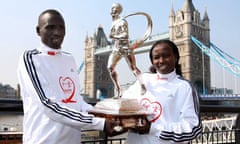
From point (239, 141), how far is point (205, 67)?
109 ft

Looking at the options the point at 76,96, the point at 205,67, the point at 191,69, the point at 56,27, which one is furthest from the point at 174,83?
the point at 205,67

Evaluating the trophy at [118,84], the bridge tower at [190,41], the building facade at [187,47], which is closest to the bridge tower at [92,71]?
the building facade at [187,47]

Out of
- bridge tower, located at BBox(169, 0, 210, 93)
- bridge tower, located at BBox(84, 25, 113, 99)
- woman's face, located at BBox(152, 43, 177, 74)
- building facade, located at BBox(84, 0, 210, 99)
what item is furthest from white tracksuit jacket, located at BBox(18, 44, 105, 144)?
bridge tower, located at BBox(84, 25, 113, 99)

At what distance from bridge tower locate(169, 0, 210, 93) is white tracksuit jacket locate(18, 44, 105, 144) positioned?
3159cm

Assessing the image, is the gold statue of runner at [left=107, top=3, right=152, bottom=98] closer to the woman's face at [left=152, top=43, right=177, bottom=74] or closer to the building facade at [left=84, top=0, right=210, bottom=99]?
the woman's face at [left=152, top=43, right=177, bottom=74]

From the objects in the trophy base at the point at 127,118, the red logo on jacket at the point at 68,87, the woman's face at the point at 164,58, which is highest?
the woman's face at the point at 164,58

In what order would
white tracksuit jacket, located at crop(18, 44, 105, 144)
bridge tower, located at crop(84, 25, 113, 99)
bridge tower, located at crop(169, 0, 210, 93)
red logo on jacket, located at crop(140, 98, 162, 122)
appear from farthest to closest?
1. bridge tower, located at crop(84, 25, 113, 99)
2. bridge tower, located at crop(169, 0, 210, 93)
3. red logo on jacket, located at crop(140, 98, 162, 122)
4. white tracksuit jacket, located at crop(18, 44, 105, 144)

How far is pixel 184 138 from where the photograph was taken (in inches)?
39.2

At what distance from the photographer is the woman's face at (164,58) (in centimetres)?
110

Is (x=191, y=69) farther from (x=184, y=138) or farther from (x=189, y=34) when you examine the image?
(x=184, y=138)

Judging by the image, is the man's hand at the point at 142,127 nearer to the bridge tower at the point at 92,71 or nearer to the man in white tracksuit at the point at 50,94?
the man in white tracksuit at the point at 50,94

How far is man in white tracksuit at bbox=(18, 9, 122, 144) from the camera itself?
95 centimetres

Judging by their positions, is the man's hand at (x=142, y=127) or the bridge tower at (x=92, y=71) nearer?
the man's hand at (x=142, y=127)

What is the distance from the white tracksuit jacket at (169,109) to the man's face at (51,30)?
1.14ft
